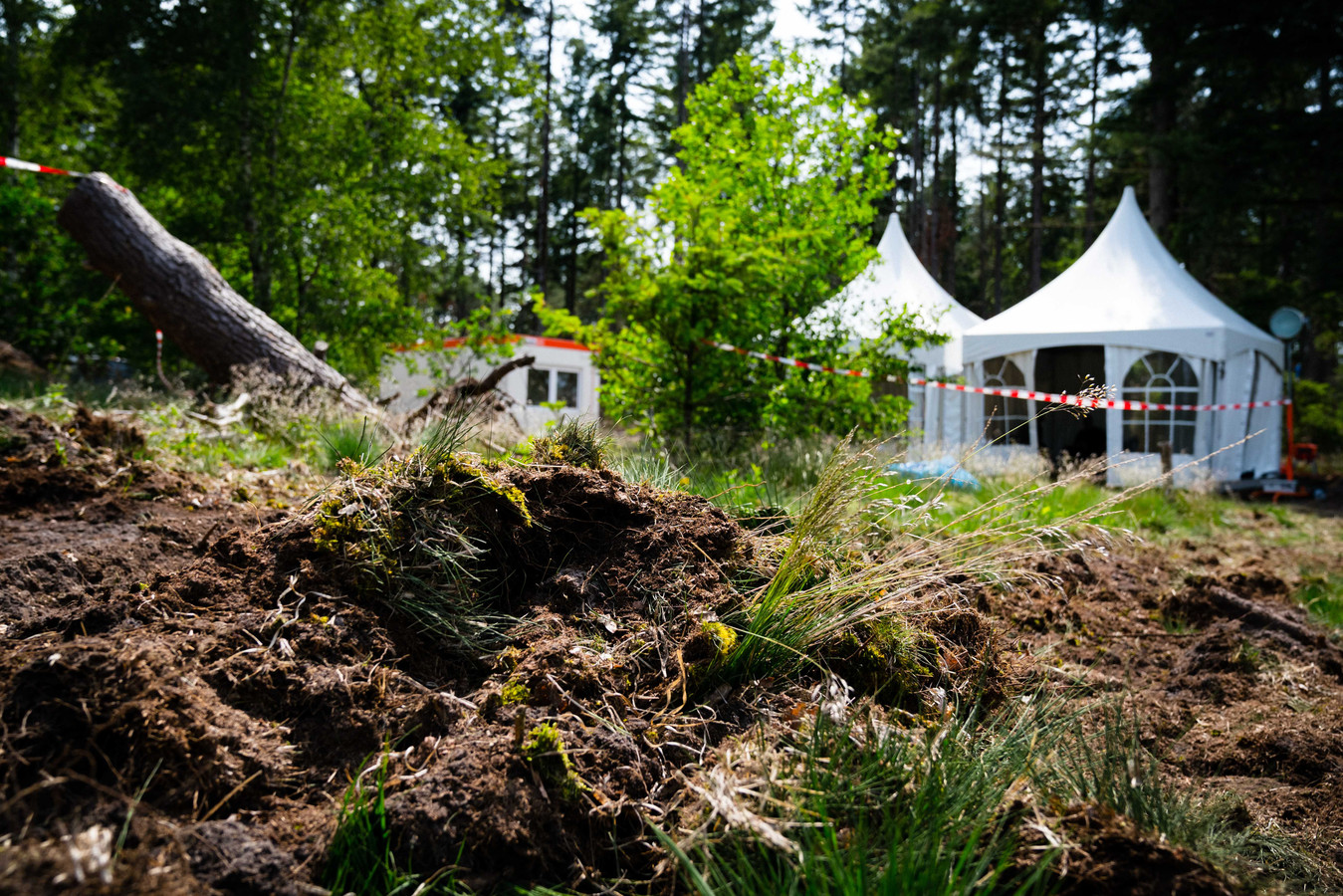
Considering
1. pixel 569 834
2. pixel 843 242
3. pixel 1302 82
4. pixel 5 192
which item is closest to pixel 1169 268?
pixel 843 242

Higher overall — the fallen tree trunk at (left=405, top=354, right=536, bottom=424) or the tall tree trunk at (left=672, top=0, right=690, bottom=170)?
the tall tree trunk at (left=672, top=0, right=690, bottom=170)

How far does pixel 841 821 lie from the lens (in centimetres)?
160

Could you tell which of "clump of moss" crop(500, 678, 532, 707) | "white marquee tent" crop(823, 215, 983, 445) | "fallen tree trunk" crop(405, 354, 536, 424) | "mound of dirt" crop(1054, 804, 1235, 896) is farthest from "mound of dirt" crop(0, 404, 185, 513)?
"white marquee tent" crop(823, 215, 983, 445)

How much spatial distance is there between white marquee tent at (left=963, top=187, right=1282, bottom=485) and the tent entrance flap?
0.07 metres

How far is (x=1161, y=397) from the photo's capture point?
12.0 m

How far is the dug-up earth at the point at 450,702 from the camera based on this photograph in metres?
1.42

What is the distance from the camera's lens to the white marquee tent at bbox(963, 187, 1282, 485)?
37.7 feet

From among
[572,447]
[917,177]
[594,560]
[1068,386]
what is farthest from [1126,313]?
[917,177]

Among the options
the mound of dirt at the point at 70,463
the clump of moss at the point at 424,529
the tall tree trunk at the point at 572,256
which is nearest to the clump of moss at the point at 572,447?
the clump of moss at the point at 424,529

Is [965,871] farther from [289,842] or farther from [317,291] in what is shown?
[317,291]

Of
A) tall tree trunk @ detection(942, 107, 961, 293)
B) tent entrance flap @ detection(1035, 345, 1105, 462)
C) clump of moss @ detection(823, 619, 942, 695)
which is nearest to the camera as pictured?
clump of moss @ detection(823, 619, 942, 695)

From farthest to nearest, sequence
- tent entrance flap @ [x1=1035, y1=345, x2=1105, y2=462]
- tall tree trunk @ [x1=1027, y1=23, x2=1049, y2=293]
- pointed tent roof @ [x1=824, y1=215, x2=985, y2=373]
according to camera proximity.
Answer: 1. tall tree trunk @ [x1=1027, y1=23, x2=1049, y2=293]
2. pointed tent roof @ [x1=824, y1=215, x2=985, y2=373]
3. tent entrance flap @ [x1=1035, y1=345, x2=1105, y2=462]

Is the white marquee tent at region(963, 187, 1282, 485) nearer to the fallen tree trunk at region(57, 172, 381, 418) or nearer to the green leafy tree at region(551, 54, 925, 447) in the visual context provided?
the green leafy tree at region(551, 54, 925, 447)

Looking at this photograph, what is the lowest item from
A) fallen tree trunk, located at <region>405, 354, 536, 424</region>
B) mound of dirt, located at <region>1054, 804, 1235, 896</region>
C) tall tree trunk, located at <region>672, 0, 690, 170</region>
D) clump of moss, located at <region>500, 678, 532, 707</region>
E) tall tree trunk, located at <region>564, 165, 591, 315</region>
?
mound of dirt, located at <region>1054, 804, 1235, 896</region>
